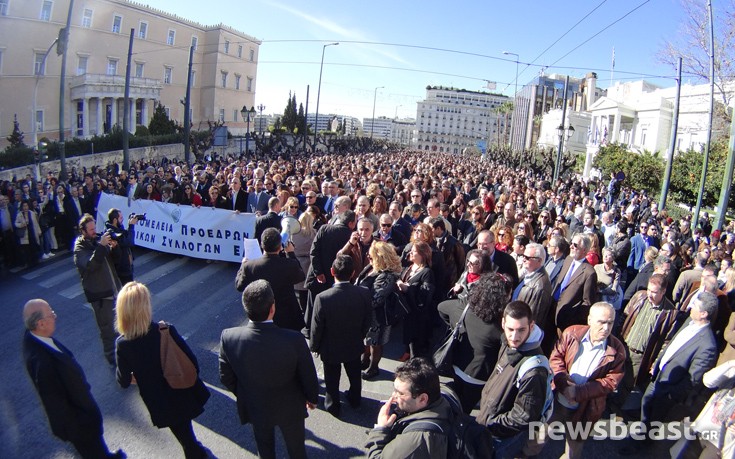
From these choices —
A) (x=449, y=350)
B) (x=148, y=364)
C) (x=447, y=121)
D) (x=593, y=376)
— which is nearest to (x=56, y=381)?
(x=148, y=364)

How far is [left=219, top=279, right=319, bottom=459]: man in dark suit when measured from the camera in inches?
128

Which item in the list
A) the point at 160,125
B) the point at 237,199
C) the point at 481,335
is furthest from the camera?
the point at 160,125

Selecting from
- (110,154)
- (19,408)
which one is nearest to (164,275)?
(19,408)

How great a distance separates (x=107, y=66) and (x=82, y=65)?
9.03 feet

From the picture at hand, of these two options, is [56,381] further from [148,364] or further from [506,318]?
[506,318]

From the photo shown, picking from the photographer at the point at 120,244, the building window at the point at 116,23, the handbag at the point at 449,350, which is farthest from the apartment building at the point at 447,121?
the handbag at the point at 449,350

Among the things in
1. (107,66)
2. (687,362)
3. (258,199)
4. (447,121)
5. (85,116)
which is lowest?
(687,362)

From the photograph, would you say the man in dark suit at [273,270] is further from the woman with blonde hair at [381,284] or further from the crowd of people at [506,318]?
the woman with blonde hair at [381,284]

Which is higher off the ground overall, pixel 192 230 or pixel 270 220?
pixel 270 220

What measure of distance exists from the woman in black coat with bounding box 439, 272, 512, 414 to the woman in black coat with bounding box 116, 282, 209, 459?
2.20 meters

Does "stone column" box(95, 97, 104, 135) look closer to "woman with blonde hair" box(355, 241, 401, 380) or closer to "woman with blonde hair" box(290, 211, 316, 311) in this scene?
"woman with blonde hair" box(290, 211, 316, 311)

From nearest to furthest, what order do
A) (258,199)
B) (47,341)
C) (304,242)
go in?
1. (47,341)
2. (304,242)
3. (258,199)

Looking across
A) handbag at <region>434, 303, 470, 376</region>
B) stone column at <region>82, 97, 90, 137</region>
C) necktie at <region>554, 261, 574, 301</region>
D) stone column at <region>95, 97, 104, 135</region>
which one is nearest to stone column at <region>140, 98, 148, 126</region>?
stone column at <region>95, 97, 104, 135</region>

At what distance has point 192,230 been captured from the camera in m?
9.59
